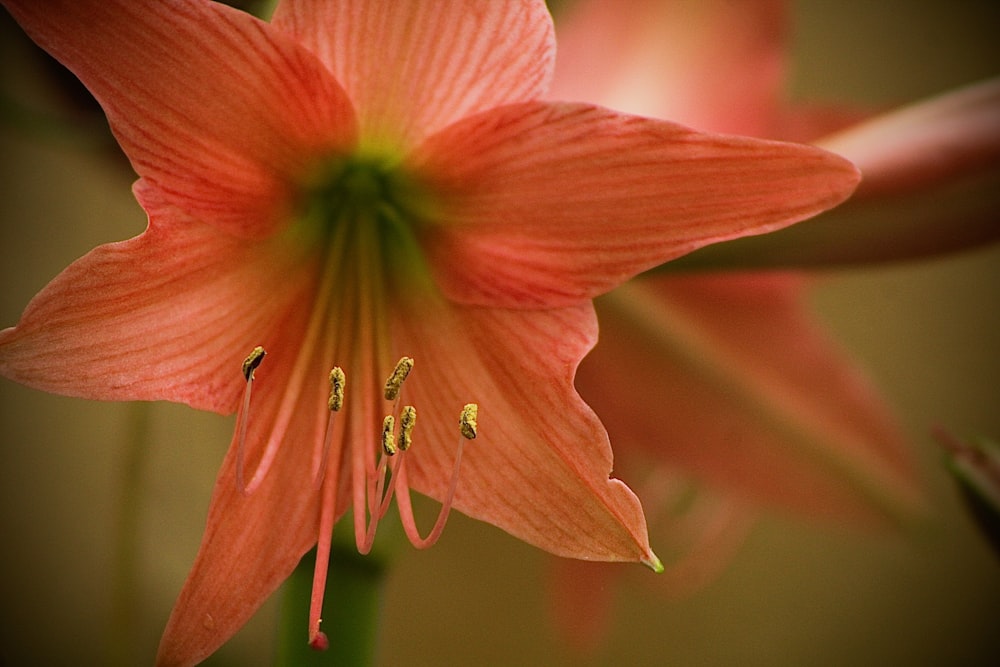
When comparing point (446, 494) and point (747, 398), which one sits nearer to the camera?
point (446, 494)

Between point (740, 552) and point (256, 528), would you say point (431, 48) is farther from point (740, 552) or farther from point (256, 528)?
point (740, 552)

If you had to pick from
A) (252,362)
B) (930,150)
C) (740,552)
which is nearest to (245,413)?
(252,362)

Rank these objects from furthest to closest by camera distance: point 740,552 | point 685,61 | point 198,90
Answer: point 740,552
point 685,61
point 198,90

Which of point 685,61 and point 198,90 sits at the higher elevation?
point 685,61

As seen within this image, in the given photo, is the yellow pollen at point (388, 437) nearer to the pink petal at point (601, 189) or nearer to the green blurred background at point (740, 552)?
the pink petal at point (601, 189)

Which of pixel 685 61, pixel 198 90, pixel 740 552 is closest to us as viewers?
pixel 198 90

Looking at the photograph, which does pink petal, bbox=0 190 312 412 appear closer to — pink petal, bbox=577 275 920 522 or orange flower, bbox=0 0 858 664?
orange flower, bbox=0 0 858 664

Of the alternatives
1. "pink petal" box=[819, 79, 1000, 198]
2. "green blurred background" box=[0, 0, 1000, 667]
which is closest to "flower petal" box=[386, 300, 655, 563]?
"pink petal" box=[819, 79, 1000, 198]
